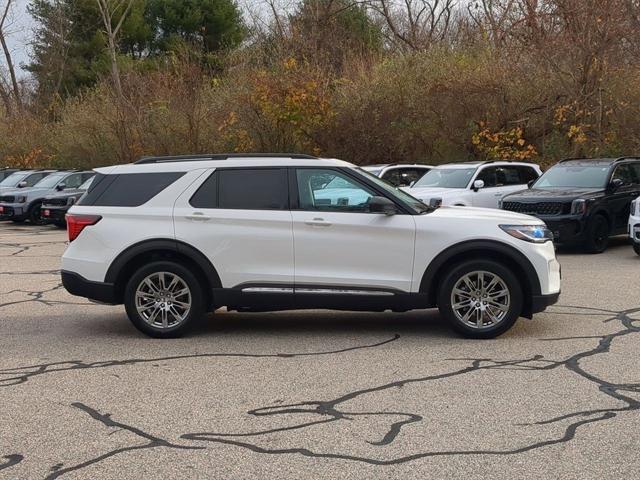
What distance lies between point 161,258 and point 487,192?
10.2 m

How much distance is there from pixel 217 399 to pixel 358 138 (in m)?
21.3

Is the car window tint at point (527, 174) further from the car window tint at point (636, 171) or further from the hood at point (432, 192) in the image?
the car window tint at point (636, 171)

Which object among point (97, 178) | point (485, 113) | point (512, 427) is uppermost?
point (485, 113)

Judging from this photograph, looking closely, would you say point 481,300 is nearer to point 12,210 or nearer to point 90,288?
point 90,288

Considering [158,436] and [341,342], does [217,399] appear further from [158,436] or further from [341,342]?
[341,342]

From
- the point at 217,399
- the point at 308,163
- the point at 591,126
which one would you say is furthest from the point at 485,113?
the point at 217,399

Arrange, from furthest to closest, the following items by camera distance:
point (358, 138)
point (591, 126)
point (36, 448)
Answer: point (358, 138), point (591, 126), point (36, 448)

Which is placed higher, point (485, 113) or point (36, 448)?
point (485, 113)

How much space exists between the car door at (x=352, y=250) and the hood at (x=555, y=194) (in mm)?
7792

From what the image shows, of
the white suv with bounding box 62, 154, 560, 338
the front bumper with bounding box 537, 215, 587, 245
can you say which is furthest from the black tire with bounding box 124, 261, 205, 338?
the front bumper with bounding box 537, 215, 587, 245

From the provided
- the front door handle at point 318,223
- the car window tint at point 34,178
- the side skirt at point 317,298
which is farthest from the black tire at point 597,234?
the car window tint at point 34,178

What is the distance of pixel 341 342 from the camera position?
7785mm

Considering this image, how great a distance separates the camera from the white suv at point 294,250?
777 centimetres

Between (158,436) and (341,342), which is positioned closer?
(158,436)
